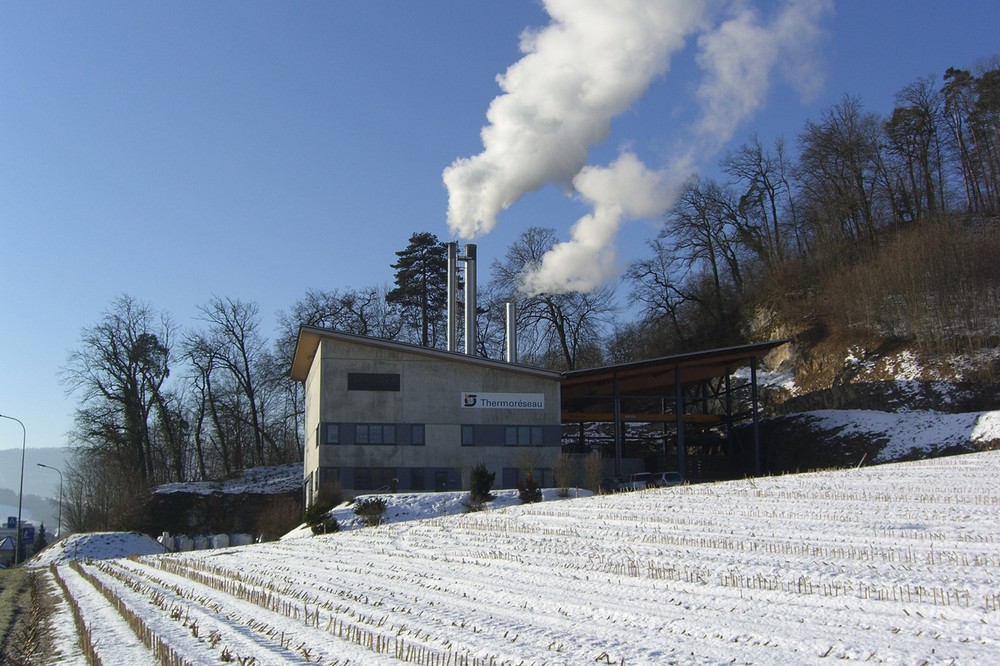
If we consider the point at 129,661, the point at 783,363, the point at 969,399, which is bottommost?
the point at 129,661

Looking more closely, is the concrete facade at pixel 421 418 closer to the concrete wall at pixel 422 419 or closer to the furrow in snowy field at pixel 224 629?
the concrete wall at pixel 422 419

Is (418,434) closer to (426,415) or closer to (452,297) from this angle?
(426,415)

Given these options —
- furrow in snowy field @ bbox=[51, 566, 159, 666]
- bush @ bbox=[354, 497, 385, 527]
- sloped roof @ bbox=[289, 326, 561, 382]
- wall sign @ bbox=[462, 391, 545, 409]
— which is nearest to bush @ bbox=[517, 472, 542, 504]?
bush @ bbox=[354, 497, 385, 527]

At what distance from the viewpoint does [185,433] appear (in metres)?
66.6

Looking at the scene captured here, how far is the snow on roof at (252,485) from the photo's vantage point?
55.1 metres

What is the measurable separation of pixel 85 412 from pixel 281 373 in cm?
1349

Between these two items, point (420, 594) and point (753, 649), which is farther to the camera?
point (420, 594)

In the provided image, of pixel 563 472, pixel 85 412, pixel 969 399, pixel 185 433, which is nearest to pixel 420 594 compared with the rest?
pixel 563 472

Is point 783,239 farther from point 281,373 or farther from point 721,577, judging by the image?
point 721,577

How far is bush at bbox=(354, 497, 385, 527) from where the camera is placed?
3259 cm

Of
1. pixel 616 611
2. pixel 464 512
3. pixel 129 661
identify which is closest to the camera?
pixel 129 661

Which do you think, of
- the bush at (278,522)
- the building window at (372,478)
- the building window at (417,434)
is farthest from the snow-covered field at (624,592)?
the building window at (417,434)

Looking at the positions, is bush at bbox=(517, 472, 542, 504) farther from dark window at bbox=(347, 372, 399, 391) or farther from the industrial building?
dark window at bbox=(347, 372, 399, 391)

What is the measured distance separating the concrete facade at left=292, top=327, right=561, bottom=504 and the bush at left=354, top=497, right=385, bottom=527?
7.28 metres
